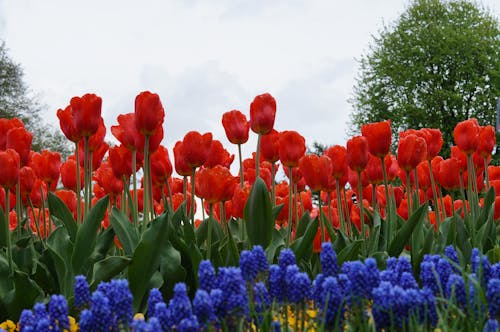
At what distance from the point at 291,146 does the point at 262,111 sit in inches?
10.7

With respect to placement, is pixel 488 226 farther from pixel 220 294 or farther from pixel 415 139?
pixel 220 294

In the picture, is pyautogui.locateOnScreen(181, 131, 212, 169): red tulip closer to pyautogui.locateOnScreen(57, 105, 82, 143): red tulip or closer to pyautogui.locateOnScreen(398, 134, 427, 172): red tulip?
pyautogui.locateOnScreen(57, 105, 82, 143): red tulip

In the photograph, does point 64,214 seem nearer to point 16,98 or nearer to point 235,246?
point 235,246

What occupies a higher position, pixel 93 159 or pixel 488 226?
pixel 93 159

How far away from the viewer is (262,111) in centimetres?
420

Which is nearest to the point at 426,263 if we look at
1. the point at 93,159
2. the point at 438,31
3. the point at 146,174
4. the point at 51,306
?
the point at 51,306

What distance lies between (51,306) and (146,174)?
5.14 feet

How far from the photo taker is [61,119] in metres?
3.88

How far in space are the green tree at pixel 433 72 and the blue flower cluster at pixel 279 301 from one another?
30.1 m

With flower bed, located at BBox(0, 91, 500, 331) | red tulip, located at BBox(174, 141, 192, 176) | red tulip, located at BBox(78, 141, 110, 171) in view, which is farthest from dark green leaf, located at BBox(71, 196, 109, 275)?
red tulip, located at BBox(78, 141, 110, 171)

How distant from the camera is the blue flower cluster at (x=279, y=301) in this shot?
214 cm

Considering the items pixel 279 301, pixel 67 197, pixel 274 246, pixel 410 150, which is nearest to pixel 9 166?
pixel 67 197

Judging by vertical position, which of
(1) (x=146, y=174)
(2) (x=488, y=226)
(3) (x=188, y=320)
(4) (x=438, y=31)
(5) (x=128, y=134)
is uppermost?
(4) (x=438, y=31)

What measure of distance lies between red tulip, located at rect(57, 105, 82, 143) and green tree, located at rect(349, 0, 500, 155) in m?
29.1
